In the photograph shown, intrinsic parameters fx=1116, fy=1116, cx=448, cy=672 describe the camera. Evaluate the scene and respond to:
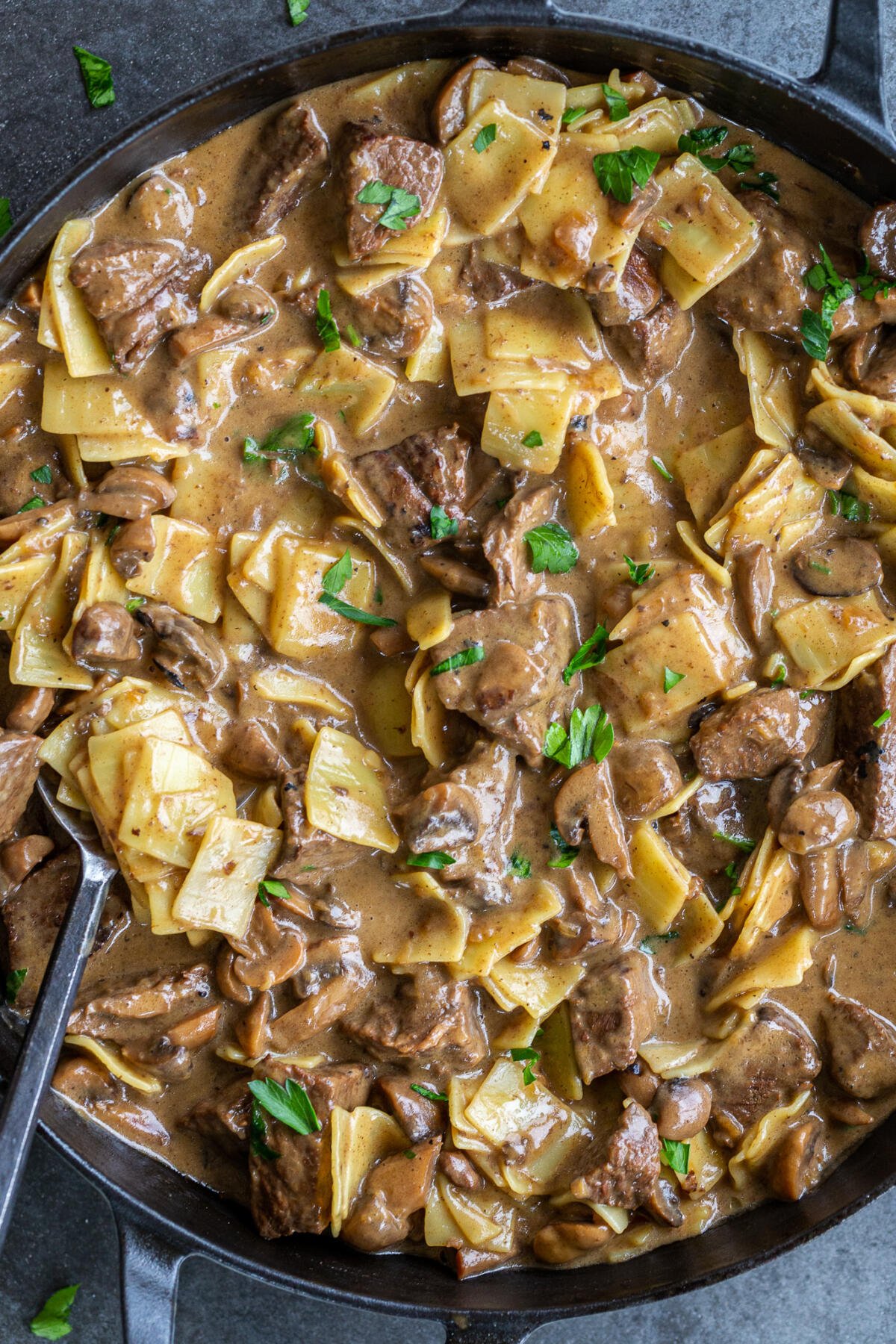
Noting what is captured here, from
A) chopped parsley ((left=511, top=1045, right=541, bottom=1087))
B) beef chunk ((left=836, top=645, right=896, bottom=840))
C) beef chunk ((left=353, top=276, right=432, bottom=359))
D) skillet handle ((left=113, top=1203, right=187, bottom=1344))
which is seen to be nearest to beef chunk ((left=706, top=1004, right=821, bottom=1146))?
chopped parsley ((left=511, top=1045, right=541, bottom=1087))

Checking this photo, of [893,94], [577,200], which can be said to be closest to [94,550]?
[577,200]

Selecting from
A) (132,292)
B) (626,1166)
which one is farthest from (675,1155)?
(132,292)

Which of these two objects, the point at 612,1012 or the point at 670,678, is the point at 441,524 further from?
the point at 612,1012

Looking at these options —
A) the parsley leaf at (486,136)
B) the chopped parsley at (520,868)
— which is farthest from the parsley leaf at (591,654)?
the parsley leaf at (486,136)

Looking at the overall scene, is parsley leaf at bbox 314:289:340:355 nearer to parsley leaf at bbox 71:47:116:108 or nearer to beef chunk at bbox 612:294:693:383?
beef chunk at bbox 612:294:693:383

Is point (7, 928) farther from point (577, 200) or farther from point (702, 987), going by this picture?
point (577, 200)

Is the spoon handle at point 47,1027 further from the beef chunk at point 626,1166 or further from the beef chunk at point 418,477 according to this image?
the beef chunk at point 626,1166
